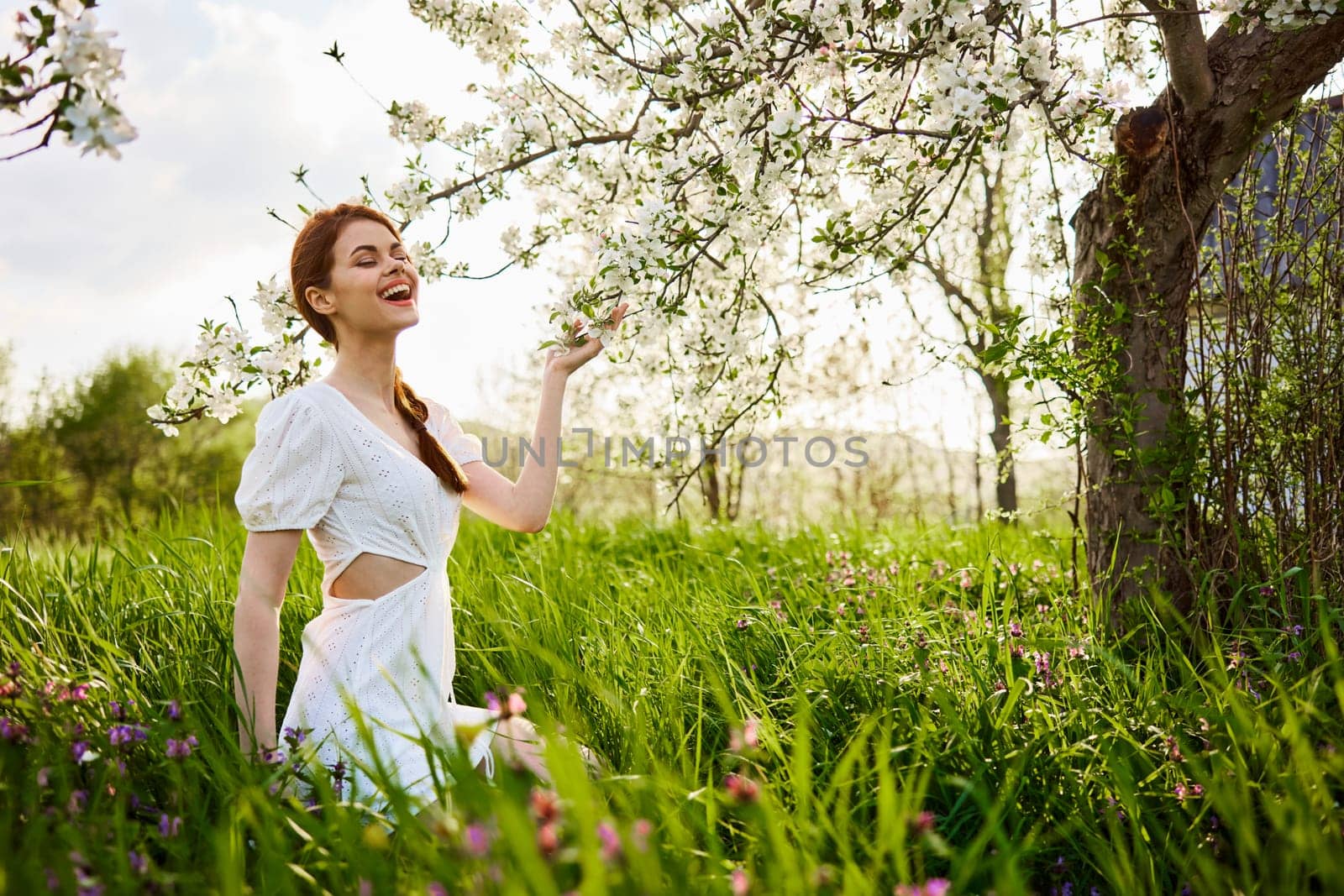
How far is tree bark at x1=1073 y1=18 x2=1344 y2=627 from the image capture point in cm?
268

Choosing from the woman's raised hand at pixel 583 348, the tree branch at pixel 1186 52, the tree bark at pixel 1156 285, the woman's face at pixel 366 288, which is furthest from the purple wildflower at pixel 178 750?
the tree branch at pixel 1186 52

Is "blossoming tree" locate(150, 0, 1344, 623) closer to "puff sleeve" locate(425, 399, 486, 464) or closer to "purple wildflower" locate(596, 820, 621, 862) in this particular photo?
"puff sleeve" locate(425, 399, 486, 464)

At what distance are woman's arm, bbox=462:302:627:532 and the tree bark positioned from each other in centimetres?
155

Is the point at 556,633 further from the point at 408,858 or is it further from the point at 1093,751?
the point at 1093,751

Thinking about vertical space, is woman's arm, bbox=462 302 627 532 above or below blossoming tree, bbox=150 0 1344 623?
below

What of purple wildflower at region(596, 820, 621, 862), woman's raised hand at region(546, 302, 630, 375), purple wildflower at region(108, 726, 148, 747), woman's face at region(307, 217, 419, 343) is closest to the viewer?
purple wildflower at region(596, 820, 621, 862)

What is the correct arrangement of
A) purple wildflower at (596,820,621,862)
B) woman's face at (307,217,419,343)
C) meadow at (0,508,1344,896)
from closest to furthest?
1. purple wildflower at (596,820,621,862)
2. meadow at (0,508,1344,896)
3. woman's face at (307,217,419,343)

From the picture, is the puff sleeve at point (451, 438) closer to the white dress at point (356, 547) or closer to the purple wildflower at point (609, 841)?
the white dress at point (356, 547)

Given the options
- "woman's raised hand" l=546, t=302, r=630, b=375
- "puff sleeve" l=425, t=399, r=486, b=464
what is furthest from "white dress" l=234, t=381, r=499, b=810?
"woman's raised hand" l=546, t=302, r=630, b=375

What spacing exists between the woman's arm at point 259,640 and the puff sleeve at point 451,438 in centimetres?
70

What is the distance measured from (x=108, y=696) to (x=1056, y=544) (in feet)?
13.7

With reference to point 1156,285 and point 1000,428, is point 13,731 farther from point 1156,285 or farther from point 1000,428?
point 1000,428

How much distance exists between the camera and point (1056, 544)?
4.55m

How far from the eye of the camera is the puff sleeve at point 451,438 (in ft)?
8.80
